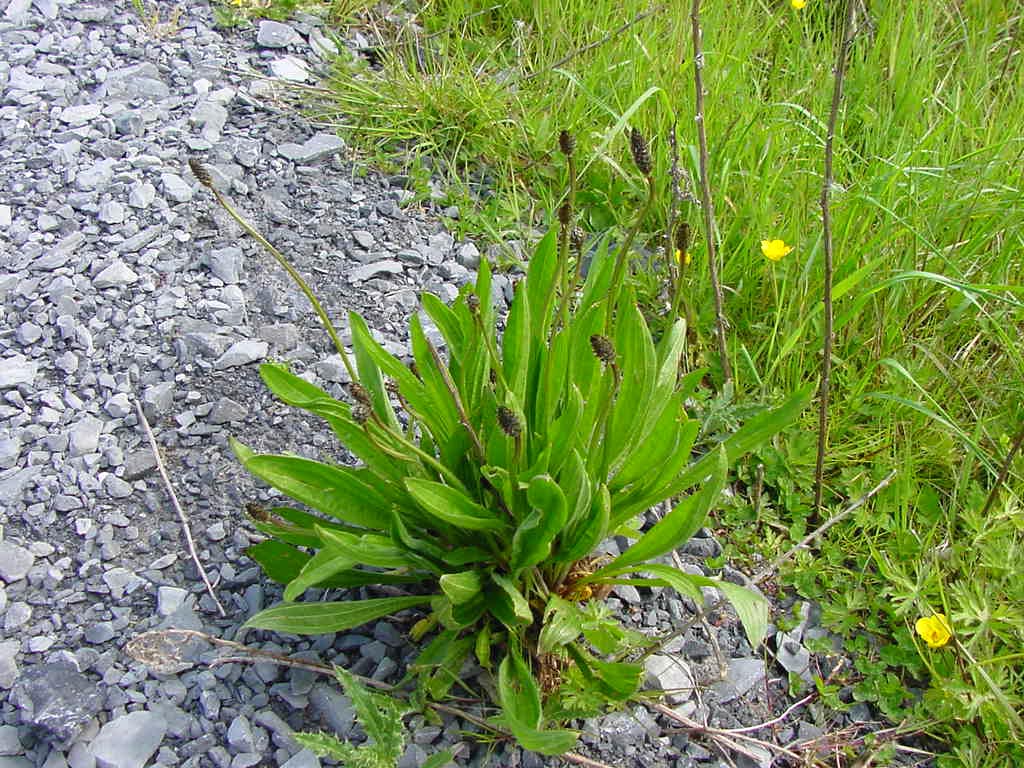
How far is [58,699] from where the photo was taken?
6.45 ft

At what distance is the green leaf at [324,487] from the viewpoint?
1.93m

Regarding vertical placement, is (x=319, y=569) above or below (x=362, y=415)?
below

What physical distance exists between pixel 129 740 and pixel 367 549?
2.08 feet

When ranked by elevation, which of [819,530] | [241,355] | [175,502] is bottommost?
[175,502]

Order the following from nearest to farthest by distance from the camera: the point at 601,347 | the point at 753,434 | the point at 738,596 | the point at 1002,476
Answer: the point at 601,347 → the point at 738,596 → the point at 753,434 → the point at 1002,476

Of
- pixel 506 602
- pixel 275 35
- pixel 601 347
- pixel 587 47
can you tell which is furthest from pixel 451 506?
pixel 275 35

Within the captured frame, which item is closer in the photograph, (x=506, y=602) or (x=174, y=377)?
(x=506, y=602)

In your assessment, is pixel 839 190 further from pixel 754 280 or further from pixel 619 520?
pixel 619 520

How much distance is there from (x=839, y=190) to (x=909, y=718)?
1.59 meters

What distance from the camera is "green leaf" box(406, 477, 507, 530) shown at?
1.78 meters

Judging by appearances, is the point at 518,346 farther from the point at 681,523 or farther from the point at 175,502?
the point at 175,502

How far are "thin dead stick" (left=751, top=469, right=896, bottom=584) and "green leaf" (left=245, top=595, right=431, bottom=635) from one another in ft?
2.82

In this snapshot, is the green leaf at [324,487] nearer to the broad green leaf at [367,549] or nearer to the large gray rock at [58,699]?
the broad green leaf at [367,549]

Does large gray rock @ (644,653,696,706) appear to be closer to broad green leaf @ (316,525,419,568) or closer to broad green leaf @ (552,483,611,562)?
broad green leaf @ (552,483,611,562)
